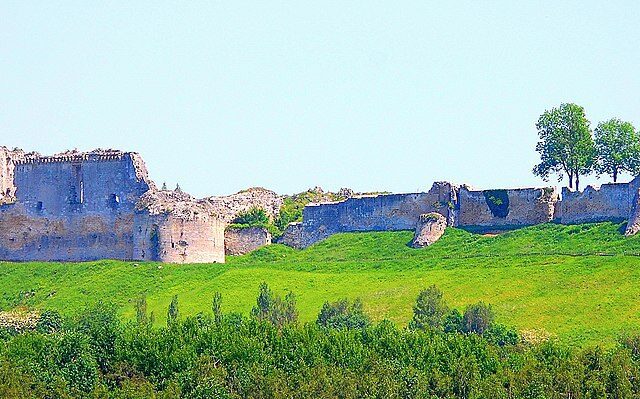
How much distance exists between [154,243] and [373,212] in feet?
31.5

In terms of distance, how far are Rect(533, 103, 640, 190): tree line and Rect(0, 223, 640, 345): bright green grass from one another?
463 centimetres

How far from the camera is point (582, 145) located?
8012 cm

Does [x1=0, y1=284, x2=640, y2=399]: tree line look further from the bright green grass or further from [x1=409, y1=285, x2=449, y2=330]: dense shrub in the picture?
the bright green grass

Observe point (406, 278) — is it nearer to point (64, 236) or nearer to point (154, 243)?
point (154, 243)

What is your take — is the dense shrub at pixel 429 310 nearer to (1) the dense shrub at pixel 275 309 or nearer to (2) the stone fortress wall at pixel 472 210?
(1) the dense shrub at pixel 275 309

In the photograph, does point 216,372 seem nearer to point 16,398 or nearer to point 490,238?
point 16,398

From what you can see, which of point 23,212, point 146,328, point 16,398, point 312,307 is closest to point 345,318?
point 312,307

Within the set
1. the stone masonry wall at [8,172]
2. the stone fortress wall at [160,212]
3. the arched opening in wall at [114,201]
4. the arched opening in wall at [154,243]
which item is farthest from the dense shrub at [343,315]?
the stone masonry wall at [8,172]

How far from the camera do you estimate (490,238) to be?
77.6 metres

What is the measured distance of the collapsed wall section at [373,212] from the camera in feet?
267

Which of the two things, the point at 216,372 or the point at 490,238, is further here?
the point at 490,238

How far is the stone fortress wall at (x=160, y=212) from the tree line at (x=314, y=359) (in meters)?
11.2

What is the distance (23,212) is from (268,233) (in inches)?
448

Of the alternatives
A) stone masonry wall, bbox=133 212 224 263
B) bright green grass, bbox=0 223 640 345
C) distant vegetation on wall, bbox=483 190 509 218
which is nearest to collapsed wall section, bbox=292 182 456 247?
bright green grass, bbox=0 223 640 345
